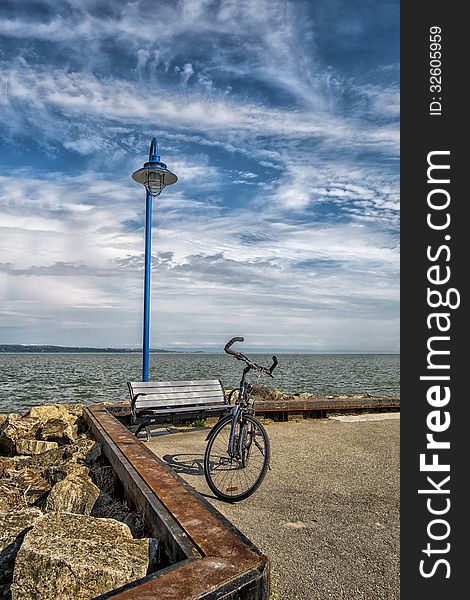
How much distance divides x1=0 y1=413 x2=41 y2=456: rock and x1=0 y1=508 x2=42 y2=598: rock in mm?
4030

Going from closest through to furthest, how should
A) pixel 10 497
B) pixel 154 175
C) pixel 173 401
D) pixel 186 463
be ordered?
pixel 10 497
pixel 186 463
pixel 173 401
pixel 154 175

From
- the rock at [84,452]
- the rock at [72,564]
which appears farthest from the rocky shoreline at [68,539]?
the rock at [84,452]

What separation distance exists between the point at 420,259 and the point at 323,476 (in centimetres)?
261

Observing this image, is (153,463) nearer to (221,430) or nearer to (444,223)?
(221,430)

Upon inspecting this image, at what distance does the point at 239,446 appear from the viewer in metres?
5.14

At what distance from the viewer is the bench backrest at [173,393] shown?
716cm

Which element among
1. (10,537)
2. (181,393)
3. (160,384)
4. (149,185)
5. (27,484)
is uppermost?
(149,185)

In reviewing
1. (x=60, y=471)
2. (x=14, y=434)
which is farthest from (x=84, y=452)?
(x=14, y=434)

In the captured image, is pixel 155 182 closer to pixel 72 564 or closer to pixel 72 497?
pixel 72 497

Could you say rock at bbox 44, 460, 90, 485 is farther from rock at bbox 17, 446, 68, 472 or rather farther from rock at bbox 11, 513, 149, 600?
rock at bbox 11, 513, 149, 600

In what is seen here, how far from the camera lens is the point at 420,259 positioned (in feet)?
12.9

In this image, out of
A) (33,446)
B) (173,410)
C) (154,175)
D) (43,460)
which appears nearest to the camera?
→ (43,460)

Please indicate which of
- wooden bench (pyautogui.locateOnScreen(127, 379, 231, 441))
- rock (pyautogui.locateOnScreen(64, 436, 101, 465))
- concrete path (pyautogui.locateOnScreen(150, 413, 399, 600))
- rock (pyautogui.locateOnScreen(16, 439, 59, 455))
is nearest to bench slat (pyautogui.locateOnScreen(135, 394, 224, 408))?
wooden bench (pyautogui.locateOnScreen(127, 379, 231, 441))

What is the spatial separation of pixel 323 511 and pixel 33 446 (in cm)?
468
